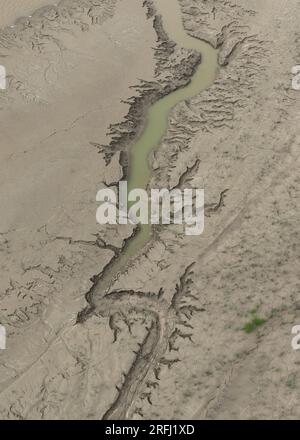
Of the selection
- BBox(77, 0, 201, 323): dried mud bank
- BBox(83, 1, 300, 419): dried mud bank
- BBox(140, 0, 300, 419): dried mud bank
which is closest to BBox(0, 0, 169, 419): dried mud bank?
BBox(77, 0, 201, 323): dried mud bank

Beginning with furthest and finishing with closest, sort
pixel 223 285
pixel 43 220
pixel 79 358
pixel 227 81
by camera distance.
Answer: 1. pixel 227 81
2. pixel 43 220
3. pixel 223 285
4. pixel 79 358

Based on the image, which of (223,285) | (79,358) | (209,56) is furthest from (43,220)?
(209,56)

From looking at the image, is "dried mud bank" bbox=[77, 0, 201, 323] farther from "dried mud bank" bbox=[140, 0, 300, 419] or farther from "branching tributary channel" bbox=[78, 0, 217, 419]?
"dried mud bank" bbox=[140, 0, 300, 419]

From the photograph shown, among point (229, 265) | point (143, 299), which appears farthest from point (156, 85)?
point (143, 299)

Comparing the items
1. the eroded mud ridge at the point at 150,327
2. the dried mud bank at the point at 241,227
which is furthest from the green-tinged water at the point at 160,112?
the eroded mud ridge at the point at 150,327

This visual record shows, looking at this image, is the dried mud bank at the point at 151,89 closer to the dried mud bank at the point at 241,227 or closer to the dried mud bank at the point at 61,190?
the dried mud bank at the point at 61,190

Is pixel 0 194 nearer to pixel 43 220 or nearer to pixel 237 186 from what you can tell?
pixel 43 220
